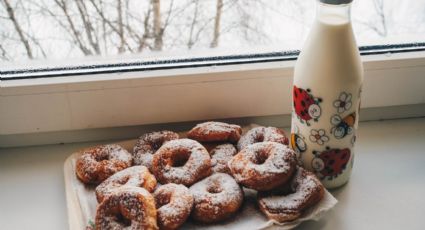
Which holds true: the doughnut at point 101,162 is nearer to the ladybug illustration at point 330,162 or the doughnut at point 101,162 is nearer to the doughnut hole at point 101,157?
the doughnut hole at point 101,157

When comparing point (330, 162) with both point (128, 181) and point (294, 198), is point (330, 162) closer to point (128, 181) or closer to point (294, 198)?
point (294, 198)

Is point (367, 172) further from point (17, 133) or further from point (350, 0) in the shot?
point (17, 133)

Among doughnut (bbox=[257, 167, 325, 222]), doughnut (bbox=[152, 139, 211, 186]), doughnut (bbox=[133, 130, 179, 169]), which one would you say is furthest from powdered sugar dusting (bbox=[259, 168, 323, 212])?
doughnut (bbox=[133, 130, 179, 169])

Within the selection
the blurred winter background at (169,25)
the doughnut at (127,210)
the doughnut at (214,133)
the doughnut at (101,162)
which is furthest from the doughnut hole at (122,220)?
the blurred winter background at (169,25)

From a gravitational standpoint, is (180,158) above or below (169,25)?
below

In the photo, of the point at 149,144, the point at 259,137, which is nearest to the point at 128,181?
the point at 149,144
